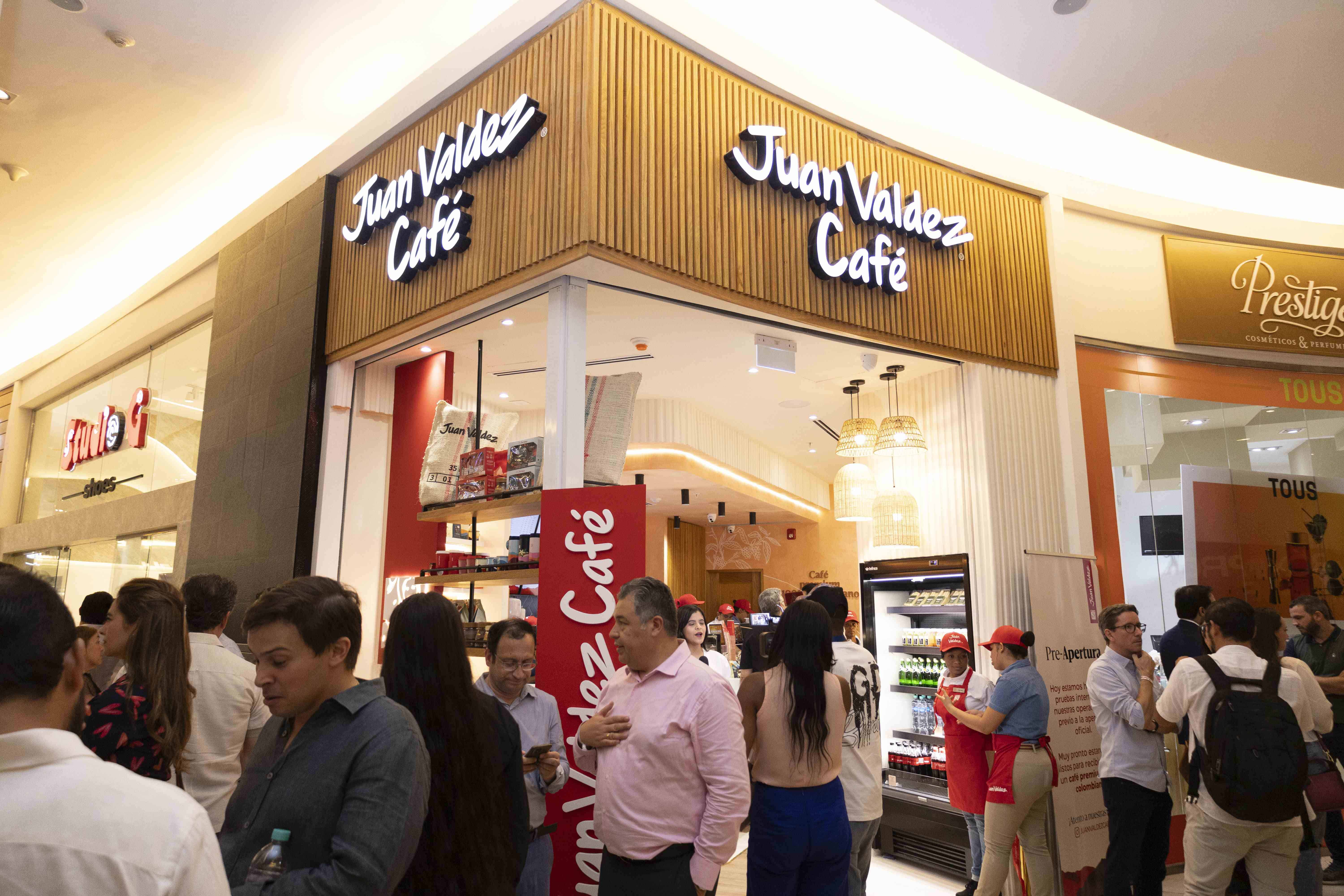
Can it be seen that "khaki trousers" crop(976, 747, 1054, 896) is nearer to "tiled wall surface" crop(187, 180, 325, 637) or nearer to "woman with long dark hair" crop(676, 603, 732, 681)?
"woman with long dark hair" crop(676, 603, 732, 681)

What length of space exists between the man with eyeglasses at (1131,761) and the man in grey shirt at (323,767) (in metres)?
3.79

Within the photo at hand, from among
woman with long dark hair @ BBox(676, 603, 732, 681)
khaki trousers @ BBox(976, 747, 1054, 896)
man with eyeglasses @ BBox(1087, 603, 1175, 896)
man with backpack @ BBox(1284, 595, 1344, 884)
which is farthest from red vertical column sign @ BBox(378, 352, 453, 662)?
man with backpack @ BBox(1284, 595, 1344, 884)

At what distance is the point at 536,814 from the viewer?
288cm

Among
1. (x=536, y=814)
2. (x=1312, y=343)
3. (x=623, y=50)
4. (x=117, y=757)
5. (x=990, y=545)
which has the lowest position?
(x=536, y=814)

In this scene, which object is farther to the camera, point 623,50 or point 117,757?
point 623,50

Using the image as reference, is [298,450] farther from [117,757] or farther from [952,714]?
[952,714]

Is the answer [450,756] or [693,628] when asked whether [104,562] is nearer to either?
[693,628]

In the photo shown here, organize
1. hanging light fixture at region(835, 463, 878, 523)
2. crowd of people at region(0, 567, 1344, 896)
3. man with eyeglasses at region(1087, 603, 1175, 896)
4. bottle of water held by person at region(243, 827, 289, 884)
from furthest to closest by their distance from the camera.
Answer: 1. hanging light fixture at region(835, 463, 878, 523)
2. man with eyeglasses at region(1087, 603, 1175, 896)
3. bottle of water held by person at region(243, 827, 289, 884)
4. crowd of people at region(0, 567, 1344, 896)

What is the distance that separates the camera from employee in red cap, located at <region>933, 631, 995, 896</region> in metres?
4.88

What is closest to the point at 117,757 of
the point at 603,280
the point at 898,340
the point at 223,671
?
the point at 223,671

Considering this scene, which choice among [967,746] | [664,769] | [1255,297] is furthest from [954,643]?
[1255,297]

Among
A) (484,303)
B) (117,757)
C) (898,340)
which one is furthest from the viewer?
(898,340)

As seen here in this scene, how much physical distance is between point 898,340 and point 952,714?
256 cm

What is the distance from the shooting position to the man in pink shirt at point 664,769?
2.38 metres
